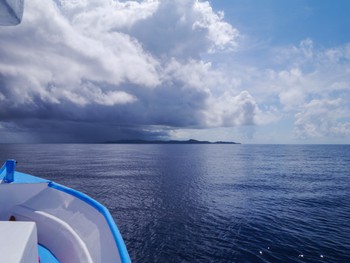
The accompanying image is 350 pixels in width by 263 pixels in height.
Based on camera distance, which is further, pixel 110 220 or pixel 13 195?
pixel 13 195

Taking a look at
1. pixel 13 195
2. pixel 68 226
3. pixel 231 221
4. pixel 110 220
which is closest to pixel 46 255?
pixel 68 226

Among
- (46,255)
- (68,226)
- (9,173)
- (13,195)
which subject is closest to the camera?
(46,255)

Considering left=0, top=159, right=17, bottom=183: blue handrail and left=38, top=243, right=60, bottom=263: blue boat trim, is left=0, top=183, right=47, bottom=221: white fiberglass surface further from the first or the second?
left=38, top=243, right=60, bottom=263: blue boat trim

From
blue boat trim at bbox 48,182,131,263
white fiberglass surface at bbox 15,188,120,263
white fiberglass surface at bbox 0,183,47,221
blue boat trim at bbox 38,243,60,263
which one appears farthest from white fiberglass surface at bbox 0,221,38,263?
white fiberglass surface at bbox 0,183,47,221

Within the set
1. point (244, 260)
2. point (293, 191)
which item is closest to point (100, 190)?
point (244, 260)

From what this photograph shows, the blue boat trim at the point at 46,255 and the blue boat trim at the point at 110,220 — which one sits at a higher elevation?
the blue boat trim at the point at 110,220

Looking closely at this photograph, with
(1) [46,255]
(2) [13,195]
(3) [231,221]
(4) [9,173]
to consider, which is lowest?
(3) [231,221]

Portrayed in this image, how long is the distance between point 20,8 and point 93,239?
6.05 meters

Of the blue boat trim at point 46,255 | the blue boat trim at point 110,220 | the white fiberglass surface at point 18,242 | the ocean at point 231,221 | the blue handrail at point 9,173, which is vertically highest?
the blue handrail at point 9,173

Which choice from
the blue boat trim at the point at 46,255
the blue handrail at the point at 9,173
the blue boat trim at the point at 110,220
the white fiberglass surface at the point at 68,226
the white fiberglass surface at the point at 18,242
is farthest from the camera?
the blue handrail at the point at 9,173

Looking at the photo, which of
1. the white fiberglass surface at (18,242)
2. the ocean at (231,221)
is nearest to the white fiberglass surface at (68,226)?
the white fiberglass surface at (18,242)

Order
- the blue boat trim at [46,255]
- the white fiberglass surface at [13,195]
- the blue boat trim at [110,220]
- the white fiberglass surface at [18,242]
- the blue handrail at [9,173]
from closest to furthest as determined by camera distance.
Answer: the white fiberglass surface at [18,242] → the blue boat trim at [110,220] → the blue boat trim at [46,255] → the white fiberglass surface at [13,195] → the blue handrail at [9,173]

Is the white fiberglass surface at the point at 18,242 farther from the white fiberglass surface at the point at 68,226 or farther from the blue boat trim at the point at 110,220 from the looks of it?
the white fiberglass surface at the point at 68,226

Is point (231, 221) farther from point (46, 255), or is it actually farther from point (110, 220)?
point (110, 220)
